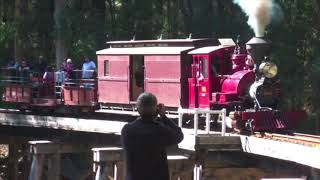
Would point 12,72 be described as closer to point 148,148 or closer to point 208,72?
point 208,72

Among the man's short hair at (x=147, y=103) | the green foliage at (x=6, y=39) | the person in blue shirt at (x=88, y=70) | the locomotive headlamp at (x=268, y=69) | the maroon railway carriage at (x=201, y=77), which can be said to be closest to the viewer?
the man's short hair at (x=147, y=103)

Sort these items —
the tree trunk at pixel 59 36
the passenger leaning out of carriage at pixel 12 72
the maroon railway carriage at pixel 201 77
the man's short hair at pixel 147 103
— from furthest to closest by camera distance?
the tree trunk at pixel 59 36, the passenger leaning out of carriage at pixel 12 72, the maroon railway carriage at pixel 201 77, the man's short hair at pixel 147 103

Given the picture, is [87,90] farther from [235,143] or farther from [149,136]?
[149,136]

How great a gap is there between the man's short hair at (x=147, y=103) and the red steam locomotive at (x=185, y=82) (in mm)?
9305

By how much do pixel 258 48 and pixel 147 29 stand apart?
15.1 metres

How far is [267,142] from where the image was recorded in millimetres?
12250

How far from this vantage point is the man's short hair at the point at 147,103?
5.69m

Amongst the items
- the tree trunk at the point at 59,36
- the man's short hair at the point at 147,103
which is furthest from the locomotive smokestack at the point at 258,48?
the tree trunk at the point at 59,36

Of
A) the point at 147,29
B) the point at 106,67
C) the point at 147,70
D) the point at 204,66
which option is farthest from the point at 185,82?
the point at 147,29

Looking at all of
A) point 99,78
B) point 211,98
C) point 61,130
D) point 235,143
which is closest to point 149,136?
point 235,143

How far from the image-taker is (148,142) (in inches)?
226

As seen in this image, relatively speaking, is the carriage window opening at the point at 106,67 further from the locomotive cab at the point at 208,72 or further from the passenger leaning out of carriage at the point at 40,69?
the locomotive cab at the point at 208,72

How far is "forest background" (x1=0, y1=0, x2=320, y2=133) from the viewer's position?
2889 centimetres

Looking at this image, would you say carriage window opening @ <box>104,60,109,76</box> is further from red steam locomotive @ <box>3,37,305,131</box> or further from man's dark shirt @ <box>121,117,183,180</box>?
→ man's dark shirt @ <box>121,117,183,180</box>
